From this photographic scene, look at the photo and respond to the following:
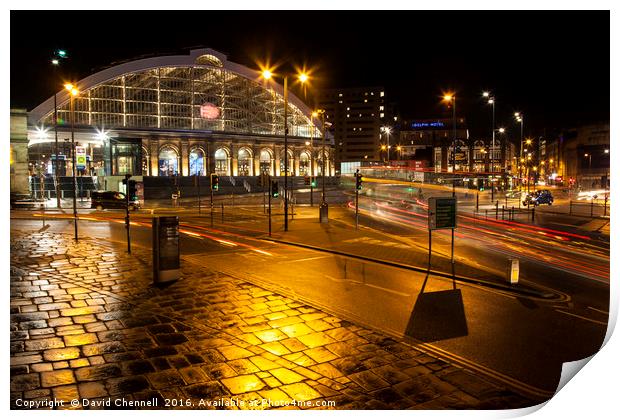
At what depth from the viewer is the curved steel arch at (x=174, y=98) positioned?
221 feet

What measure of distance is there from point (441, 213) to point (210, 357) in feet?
35.7

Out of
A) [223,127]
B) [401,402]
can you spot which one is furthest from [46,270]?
[223,127]

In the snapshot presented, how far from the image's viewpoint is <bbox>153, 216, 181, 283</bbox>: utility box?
14.1 meters

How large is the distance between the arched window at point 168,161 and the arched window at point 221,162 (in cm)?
735

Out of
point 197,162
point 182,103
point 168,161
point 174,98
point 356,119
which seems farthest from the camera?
point 356,119

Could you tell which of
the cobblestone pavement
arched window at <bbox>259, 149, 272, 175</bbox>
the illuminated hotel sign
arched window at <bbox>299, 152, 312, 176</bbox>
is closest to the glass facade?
arched window at <bbox>259, 149, 272, 175</bbox>

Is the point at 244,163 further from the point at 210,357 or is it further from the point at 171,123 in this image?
the point at 210,357

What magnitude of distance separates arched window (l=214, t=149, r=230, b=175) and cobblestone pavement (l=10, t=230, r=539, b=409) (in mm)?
68407

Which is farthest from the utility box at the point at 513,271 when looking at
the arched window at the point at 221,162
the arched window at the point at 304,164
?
the arched window at the point at 304,164

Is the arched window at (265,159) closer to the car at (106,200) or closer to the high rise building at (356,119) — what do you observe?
the car at (106,200)

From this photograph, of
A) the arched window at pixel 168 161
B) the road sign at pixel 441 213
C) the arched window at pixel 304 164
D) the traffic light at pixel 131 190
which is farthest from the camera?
the arched window at pixel 304 164

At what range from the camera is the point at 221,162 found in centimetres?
8138

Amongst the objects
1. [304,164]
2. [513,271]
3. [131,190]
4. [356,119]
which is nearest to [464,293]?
[513,271]

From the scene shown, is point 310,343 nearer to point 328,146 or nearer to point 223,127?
point 223,127
